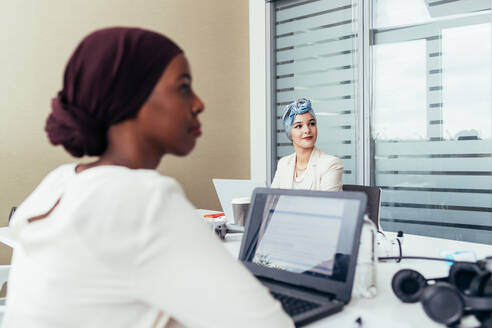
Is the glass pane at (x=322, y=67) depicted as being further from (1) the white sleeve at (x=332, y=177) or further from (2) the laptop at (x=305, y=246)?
(2) the laptop at (x=305, y=246)

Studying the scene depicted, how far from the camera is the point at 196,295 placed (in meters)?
0.63

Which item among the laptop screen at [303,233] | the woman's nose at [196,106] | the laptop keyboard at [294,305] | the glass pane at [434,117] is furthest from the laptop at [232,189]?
the glass pane at [434,117]

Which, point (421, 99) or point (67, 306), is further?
point (421, 99)

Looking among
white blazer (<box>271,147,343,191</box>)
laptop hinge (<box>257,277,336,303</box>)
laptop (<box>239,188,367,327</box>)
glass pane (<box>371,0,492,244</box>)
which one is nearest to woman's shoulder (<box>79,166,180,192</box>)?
laptop (<box>239,188,367,327</box>)

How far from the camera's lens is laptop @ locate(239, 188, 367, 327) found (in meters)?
1.03

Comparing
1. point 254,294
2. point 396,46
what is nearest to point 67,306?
point 254,294

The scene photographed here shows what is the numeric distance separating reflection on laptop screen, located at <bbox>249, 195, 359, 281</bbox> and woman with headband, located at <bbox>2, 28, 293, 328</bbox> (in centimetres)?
36

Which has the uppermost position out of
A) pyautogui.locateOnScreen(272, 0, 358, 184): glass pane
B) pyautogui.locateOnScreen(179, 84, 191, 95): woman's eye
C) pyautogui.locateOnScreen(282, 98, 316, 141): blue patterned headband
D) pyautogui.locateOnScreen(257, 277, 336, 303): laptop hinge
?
pyautogui.locateOnScreen(272, 0, 358, 184): glass pane

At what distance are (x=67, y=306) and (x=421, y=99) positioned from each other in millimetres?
3552

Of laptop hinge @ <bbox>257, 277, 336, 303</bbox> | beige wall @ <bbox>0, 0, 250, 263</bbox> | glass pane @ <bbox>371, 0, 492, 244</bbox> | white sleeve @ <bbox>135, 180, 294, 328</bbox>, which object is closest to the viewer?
white sleeve @ <bbox>135, 180, 294, 328</bbox>

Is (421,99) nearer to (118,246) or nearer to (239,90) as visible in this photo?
(239,90)

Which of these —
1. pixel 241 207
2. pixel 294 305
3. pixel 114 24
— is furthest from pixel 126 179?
pixel 114 24

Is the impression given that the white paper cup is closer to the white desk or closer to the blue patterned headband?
the white desk

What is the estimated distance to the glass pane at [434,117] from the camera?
3.39 meters
